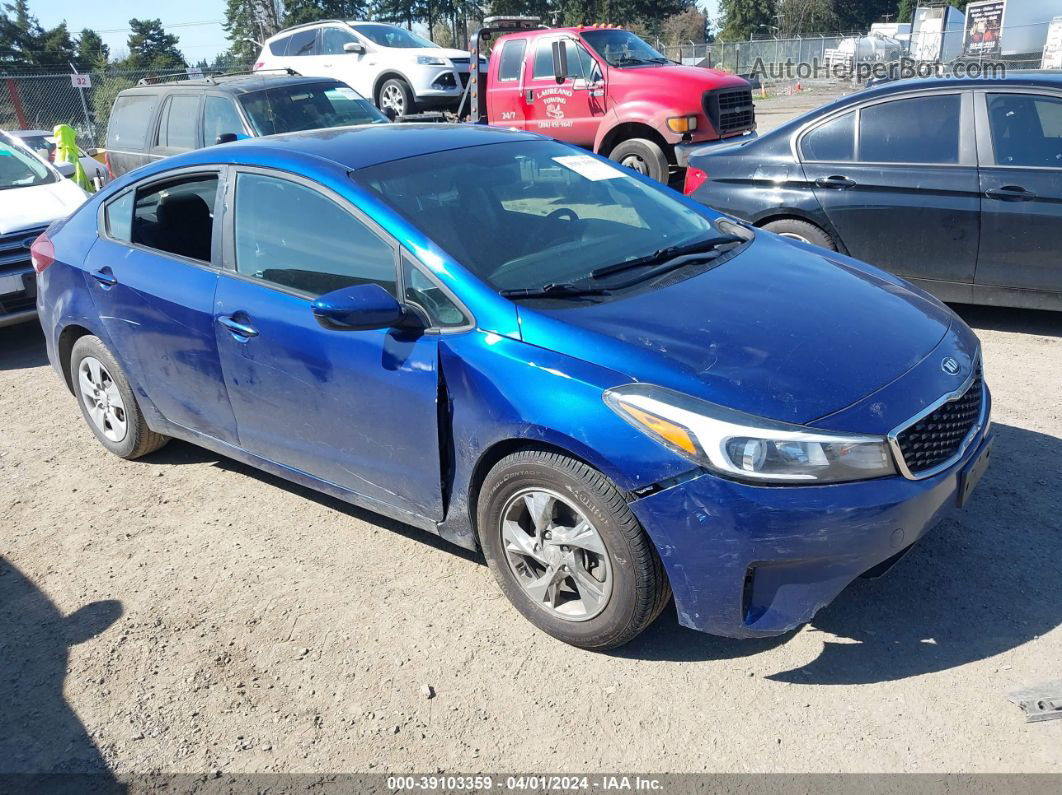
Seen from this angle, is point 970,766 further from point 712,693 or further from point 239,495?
point 239,495

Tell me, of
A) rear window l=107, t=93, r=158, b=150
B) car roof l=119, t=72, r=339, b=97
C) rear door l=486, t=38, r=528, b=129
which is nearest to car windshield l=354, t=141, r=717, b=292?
car roof l=119, t=72, r=339, b=97

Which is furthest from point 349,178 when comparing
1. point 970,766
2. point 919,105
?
point 919,105

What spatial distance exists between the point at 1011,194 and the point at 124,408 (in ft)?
17.8

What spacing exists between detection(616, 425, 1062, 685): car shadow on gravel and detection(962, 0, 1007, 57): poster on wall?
117 ft

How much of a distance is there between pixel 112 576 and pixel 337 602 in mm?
1103

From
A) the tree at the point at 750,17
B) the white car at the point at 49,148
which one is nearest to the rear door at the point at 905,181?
the white car at the point at 49,148

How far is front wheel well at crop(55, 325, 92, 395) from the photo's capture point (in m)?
4.93

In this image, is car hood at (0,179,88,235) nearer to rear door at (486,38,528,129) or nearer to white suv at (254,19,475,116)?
rear door at (486,38,528,129)

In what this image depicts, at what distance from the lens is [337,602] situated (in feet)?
11.6

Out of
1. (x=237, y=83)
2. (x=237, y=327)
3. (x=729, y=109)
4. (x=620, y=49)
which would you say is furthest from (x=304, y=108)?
(x=237, y=327)

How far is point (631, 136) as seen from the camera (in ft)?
37.2

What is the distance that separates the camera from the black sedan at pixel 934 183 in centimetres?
558

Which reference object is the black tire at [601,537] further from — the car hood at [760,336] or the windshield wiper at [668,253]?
the windshield wiper at [668,253]

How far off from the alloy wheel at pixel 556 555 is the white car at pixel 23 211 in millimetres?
5977
